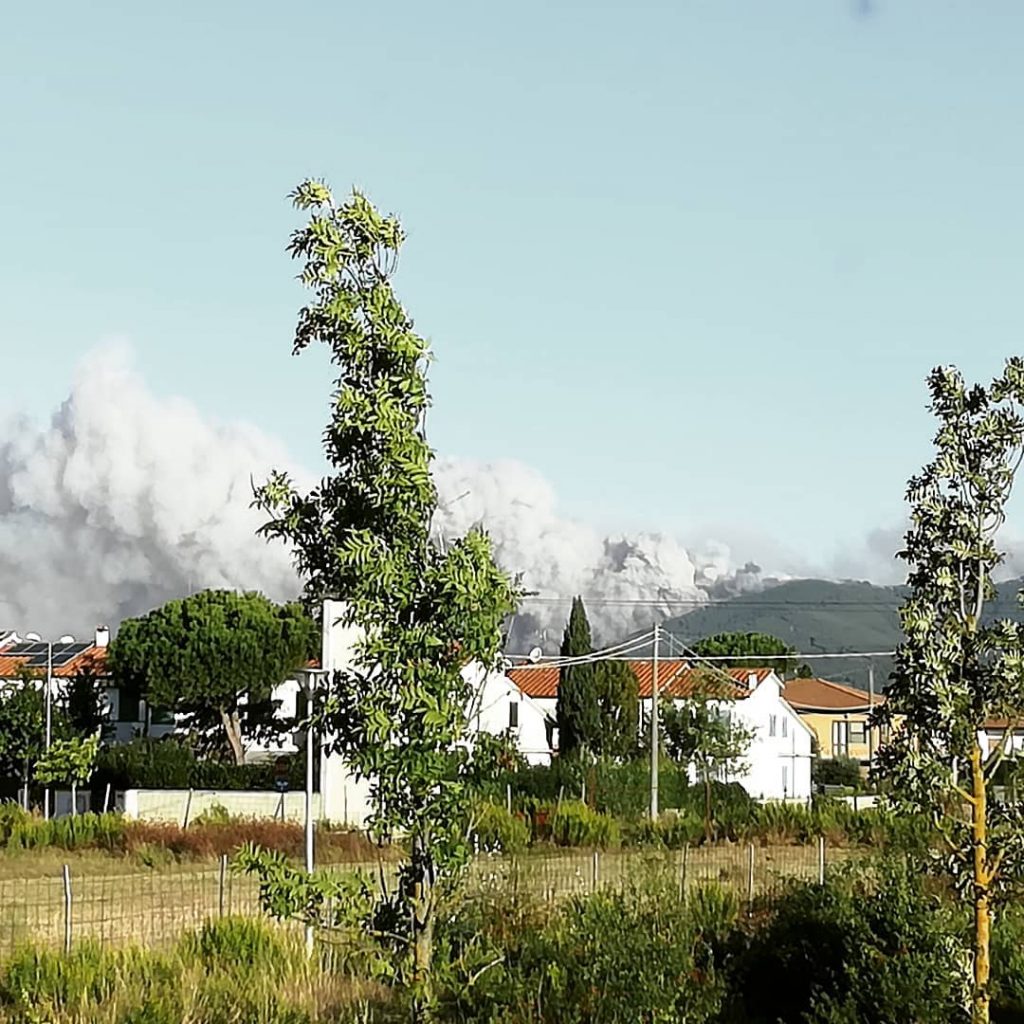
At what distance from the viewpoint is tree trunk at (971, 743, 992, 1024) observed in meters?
9.63

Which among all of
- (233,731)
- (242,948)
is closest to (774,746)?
(233,731)

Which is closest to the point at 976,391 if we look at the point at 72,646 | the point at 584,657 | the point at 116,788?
the point at 116,788

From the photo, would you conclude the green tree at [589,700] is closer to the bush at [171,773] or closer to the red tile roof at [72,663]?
the bush at [171,773]

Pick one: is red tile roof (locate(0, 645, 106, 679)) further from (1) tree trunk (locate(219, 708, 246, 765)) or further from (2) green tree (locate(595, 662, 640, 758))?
(2) green tree (locate(595, 662, 640, 758))

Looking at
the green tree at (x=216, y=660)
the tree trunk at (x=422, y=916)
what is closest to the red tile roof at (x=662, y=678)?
the green tree at (x=216, y=660)

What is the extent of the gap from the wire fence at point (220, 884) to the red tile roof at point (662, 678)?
91.9 feet

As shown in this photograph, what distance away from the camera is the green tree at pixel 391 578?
7.19m

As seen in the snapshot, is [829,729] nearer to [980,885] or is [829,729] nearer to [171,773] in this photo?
[171,773]

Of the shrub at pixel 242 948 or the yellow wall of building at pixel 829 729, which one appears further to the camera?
the yellow wall of building at pixel 829 729

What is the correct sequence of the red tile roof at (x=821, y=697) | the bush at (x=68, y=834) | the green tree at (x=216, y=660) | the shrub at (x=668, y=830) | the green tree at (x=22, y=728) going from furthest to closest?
the red tile roof at (x=821, y=697)
the green tree at (x=216, y=660)
the green tree at (x=22, y=728)
the bush at (x=68, y=834)
the shrub at (x=668, y=830)

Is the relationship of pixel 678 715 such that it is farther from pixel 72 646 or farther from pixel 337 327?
pixel 337 327

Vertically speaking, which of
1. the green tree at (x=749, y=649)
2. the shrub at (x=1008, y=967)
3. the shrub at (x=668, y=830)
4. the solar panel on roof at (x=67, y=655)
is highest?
the green tree at (x=749, y=649)

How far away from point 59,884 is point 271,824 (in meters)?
7.61

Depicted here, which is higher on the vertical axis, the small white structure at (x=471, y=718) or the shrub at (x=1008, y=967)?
the small white structure at (x=471, y=718)
